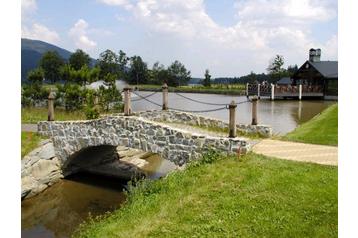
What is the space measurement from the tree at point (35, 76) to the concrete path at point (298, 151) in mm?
19933

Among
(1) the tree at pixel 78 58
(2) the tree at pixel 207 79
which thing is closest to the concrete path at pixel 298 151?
(1) the tree at pixel 78 58

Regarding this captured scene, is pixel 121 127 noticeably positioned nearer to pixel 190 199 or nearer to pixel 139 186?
pixel 139 186

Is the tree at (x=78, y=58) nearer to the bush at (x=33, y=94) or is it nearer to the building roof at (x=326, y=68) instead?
the building roof at (x=326, y=68)

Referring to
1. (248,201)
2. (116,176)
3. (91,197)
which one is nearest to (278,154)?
(248,201)

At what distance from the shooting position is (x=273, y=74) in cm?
7569

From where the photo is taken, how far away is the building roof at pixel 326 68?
4534 centimetres

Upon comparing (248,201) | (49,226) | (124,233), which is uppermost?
(248,201)

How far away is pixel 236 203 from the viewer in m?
7.82

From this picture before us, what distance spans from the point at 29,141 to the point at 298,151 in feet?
31.9

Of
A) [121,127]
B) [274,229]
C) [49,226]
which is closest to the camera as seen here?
[274,229]

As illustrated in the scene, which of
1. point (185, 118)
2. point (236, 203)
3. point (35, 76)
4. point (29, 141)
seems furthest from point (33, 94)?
point (236, 203)

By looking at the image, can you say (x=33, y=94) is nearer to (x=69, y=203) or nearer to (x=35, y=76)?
(x=35, y=76)

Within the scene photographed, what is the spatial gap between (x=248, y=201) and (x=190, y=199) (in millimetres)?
1277
